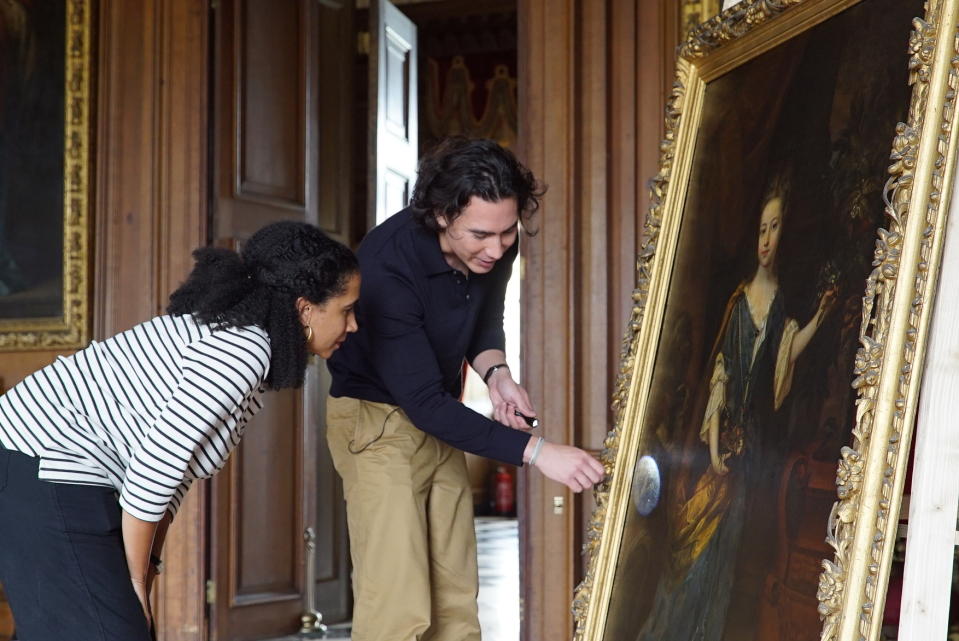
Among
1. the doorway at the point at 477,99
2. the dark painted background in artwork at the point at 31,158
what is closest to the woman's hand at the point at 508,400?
the dark painted background in artwork at the point at 31,158

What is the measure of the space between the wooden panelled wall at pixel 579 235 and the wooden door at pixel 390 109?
53.3 inches

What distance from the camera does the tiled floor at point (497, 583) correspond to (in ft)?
17.7

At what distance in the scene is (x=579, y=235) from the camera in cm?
420

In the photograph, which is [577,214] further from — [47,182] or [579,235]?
[47,182]

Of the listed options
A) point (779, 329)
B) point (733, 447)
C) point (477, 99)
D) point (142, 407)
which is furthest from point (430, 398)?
point (477, 99)

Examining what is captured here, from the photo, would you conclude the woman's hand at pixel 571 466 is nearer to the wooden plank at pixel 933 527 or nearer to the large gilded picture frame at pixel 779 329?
the large gilded picture frame at pixel 779 329

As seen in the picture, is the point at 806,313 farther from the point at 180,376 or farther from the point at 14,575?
the point at 14,575

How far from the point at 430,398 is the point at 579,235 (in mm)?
1711

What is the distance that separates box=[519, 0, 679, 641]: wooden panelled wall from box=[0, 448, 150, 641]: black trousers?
222 centimetres

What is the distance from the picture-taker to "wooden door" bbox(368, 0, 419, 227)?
5438 mm

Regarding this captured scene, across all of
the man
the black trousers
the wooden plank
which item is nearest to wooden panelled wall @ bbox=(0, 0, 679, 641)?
the man

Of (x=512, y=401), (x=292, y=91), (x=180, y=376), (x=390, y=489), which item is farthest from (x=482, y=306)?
(x=292, y=91)

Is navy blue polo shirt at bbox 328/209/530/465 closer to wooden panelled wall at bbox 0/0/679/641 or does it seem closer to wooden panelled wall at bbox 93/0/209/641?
wooden panelled wall at bbox 0/0/679/641

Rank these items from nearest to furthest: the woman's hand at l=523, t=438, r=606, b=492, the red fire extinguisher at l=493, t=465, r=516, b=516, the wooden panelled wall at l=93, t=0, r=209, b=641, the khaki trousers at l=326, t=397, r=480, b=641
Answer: the woman's hand at l=523, t=438, r=606, b=492, the khaki trousers at l=326, t=397, r=480, b=641, the wooden panelled wall at l=93, t=0, r=209, b=641, the red fire extinguisher at l=493, t=465, r=516, b=516
